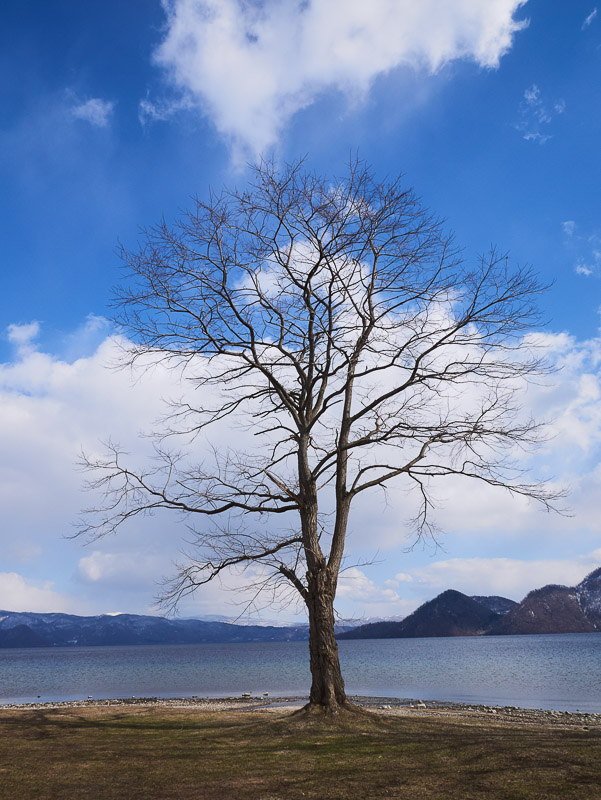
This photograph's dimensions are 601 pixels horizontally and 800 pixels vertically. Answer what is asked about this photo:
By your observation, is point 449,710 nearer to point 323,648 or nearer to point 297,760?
point 323,648

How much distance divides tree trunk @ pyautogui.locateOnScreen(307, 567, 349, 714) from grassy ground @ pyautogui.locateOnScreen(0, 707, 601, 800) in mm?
763

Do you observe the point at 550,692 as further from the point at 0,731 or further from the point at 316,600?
the point at 0,731

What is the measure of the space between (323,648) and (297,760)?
13.8 feet

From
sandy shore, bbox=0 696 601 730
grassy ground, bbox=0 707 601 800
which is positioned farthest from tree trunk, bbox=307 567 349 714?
sandy shore, bbox=0 696 601 730

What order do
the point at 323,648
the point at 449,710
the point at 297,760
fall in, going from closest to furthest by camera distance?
the point at 297,760, the point at 323,648, the point at 449,710

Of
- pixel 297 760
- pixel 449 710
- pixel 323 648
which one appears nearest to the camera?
pixel 297 760

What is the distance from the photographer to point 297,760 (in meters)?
8.99

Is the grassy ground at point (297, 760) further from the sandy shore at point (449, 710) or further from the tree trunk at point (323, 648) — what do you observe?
the sandy shore at point (449, 710)

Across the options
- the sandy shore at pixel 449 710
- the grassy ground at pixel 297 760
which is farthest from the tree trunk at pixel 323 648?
the sandy shore at pixel 449 710

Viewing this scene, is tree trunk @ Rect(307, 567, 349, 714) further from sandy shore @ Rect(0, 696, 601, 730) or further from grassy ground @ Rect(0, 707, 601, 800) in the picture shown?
sandy shore @ Rect(0, 696, 601, 730)

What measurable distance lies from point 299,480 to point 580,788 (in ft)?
27.4

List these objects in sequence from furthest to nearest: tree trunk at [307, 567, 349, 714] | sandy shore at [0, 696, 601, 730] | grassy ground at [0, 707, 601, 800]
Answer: sandy shore at [0, 696, 601, 730] < tree trunk at [307, 567, 349, 714] < grassy ground at [0, 707, 601, 800]

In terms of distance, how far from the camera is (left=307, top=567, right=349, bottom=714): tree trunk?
42.2ft

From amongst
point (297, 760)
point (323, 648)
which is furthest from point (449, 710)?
point (297, 760)
